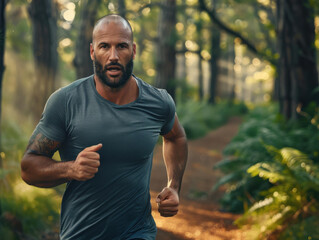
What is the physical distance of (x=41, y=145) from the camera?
268 centimetres

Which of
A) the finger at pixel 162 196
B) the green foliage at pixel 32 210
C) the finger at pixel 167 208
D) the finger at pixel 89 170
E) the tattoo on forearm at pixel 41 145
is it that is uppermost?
the tattoo on forearm at pixel 41 145

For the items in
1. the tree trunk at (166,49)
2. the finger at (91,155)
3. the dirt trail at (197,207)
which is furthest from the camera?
the tree trunk at (166,49)

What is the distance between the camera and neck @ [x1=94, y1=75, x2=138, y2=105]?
286 cm

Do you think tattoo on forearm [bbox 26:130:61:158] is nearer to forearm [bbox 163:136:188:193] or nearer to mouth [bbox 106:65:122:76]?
mouth [bbox 106:65:122:76]

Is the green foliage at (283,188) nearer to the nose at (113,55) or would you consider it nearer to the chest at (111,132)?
the chest at (111,132)

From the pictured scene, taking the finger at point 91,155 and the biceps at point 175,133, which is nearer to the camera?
the finger at point 91,155

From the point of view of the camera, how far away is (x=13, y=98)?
22.8m

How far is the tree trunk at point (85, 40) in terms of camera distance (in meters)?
12.4

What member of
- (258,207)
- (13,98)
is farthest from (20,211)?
(13,98)

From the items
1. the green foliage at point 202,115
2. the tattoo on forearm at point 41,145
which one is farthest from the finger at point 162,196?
the green foliage at point 202,115

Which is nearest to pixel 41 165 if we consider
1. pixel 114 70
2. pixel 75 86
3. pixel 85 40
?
pixel 75 86

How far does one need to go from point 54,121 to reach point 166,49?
48.3 ft

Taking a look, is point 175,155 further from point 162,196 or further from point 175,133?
point 162,196

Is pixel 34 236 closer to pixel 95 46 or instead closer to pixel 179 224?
pixel 179 224
